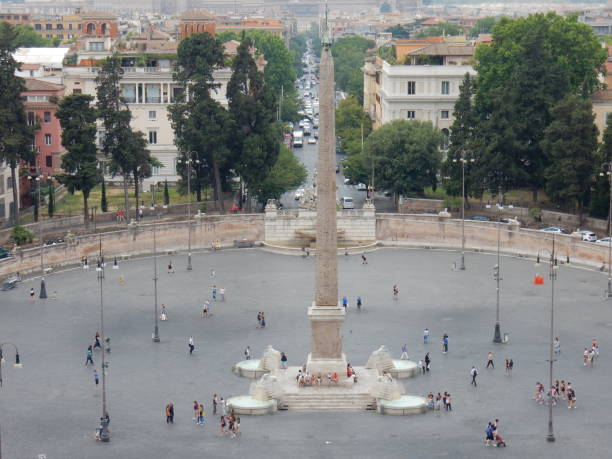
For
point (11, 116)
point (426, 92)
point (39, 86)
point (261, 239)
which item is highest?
point (39, 86)

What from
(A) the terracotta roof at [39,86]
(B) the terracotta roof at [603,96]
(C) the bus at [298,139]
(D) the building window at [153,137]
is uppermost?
(A) the terracotta roof at [39,86]

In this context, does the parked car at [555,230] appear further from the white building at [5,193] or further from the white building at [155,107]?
the white building at [5,193]

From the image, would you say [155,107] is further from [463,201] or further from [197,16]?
[463,201]

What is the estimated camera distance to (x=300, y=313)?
90875 millimetres

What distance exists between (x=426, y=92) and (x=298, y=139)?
31.9 m

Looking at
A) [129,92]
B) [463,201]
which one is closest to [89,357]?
[463,201]

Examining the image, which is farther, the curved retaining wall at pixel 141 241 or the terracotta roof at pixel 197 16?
the terracotta roof at pixel 197 16

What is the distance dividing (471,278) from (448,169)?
19533 mm

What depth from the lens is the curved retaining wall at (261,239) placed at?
10362cm

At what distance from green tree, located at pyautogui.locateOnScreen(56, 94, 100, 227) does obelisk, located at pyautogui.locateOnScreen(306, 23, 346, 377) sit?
42.1m

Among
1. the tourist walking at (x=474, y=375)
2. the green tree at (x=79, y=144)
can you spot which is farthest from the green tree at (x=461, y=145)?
the tourist walking at (x=474, y=375)

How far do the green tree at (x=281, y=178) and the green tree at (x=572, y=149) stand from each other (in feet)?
69.0

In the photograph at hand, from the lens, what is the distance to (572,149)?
366 ft

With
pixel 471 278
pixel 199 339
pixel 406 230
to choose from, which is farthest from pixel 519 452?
pixel 406 230
